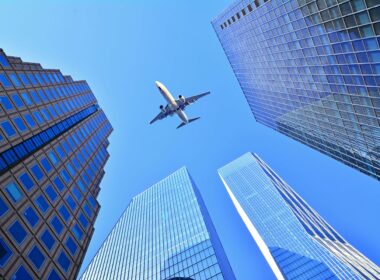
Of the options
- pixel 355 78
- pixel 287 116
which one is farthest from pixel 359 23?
pixel 287 116

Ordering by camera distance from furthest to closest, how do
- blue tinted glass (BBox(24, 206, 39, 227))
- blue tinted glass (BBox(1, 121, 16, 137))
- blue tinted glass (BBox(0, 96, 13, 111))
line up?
blue tinted glass (BBox(0, 96, 13, 111)) → blue tinted glass (BBox(1, 121, 16, 137)) → blue tinted glass (BBox(24, 206, 39, 227))

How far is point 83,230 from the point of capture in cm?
4050

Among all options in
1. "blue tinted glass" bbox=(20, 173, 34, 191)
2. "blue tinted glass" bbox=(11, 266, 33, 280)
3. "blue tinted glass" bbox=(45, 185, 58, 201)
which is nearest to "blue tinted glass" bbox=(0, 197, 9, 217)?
"blue tinted glass" bbox=(20, 173, 34, 191)

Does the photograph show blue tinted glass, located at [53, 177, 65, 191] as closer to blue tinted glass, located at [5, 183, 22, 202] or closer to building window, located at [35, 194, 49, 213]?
building window, located at [35, 194, 49, 213]

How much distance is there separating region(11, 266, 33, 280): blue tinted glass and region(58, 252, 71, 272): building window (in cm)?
548

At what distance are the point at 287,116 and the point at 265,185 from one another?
125 m

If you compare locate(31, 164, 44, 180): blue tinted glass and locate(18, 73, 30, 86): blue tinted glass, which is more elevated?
locate(18, 73, 30, 86): blue tinted glass

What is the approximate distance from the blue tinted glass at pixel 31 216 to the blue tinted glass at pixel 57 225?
297cm

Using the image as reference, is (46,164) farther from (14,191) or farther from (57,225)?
(14,191)

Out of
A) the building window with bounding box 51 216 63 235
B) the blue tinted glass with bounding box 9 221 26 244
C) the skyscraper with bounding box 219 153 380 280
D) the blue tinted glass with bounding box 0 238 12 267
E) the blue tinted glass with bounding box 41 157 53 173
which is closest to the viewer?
the blue tinted glass with bounding box 0 238 12 267

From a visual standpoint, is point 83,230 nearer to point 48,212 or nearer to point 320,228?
point 48,212

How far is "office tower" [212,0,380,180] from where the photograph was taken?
39719mm

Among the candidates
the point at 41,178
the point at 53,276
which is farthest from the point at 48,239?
the point at 41,178

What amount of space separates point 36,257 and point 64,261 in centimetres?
489
